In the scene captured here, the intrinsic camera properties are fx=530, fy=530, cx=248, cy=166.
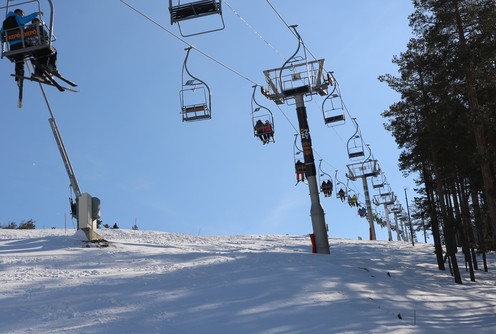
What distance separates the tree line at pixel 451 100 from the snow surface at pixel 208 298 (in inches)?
212

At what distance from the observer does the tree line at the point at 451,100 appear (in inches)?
650

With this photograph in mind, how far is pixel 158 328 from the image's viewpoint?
737 centimetres

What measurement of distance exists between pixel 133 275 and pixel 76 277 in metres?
1.15

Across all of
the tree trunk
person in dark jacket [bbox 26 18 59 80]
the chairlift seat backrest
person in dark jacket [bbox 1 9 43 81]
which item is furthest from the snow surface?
the chairlift seat backrest

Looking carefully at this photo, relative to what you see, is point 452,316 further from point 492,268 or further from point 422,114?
point 492,268

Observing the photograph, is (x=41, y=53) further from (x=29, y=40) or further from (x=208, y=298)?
(x=208, y=298)

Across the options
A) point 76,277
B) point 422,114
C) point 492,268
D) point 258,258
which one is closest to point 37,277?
point 76,277

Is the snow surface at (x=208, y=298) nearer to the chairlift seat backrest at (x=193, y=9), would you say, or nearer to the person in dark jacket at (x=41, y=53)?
the person in dark jacket at (x=41, y=53)

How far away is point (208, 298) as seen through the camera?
30.0 feet

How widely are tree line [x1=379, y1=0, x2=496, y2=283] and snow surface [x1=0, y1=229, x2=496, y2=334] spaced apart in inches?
212

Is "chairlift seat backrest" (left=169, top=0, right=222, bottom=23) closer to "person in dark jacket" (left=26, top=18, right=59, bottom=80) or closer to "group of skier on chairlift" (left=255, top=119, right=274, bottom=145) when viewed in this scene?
"person in dark jacket" (left=26, top=18, right=59, bottom=80)

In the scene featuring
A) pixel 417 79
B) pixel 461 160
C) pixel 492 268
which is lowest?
pixel 492 268

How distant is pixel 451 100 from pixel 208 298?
45.4 ft

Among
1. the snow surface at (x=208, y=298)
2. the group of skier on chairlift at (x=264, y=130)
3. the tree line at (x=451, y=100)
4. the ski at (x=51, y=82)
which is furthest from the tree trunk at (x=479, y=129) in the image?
the ski at (x=51, y=82)
